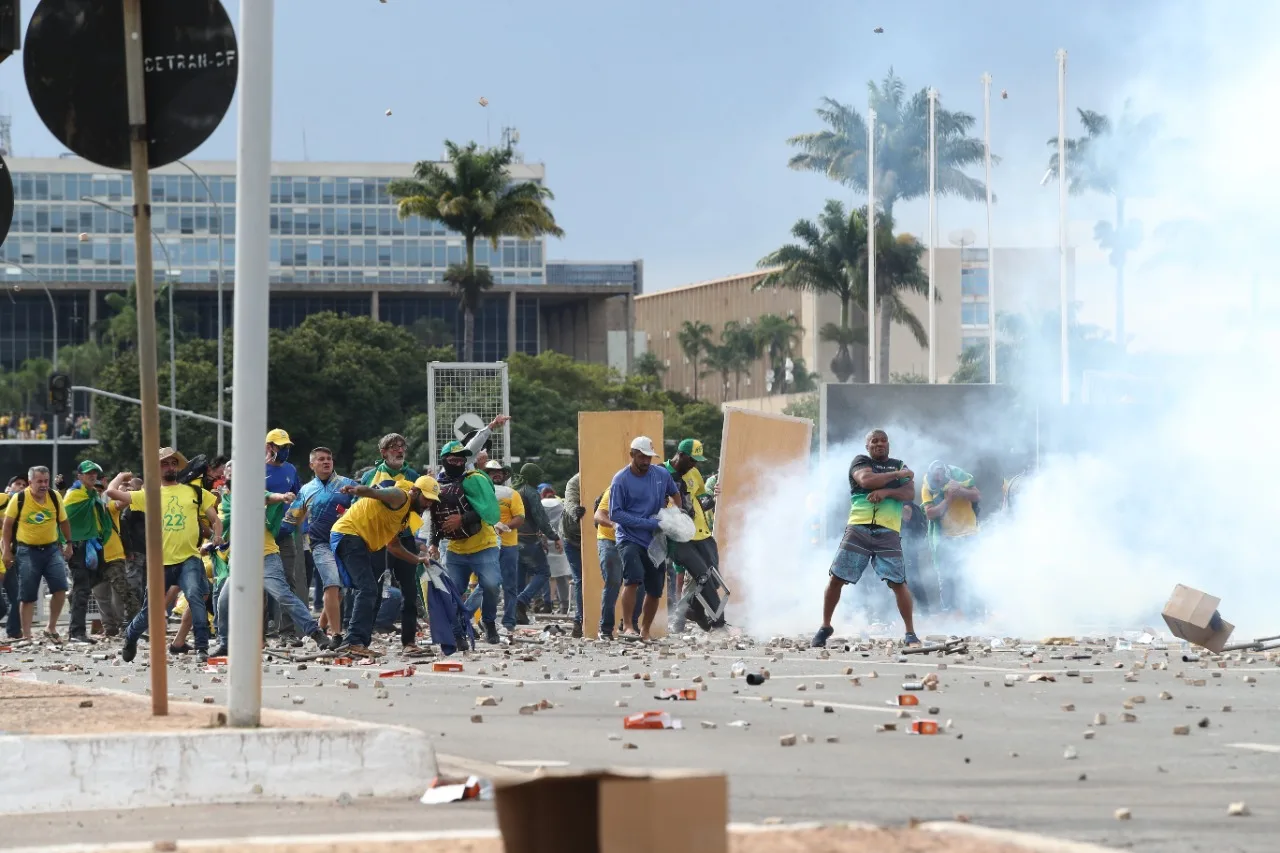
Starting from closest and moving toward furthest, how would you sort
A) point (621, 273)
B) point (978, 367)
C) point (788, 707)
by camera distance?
point (788, 707) → point (978, 367) → point (621, 273)

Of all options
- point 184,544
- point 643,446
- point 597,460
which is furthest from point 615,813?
point 597,460

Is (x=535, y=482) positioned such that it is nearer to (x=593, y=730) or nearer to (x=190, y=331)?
(x=593, y=730)

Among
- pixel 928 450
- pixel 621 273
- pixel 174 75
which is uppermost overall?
pixel 621 273

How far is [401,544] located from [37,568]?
5.64m

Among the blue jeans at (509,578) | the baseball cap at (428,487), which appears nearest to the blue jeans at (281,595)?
the baseball cap at (428,487)

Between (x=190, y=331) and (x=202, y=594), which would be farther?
(x=190, y=331)

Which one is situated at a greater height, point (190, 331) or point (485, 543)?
point (190, 331)

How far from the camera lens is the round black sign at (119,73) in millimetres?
8148

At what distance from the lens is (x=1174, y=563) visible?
20.3 metres

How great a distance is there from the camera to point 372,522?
51.1ft

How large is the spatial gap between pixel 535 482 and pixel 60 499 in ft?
15.2

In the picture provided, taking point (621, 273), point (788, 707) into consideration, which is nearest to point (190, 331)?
point (621, 273)

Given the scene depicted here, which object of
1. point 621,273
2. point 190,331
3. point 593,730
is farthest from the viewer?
point 621,273

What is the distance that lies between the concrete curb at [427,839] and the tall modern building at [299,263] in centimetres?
11778
